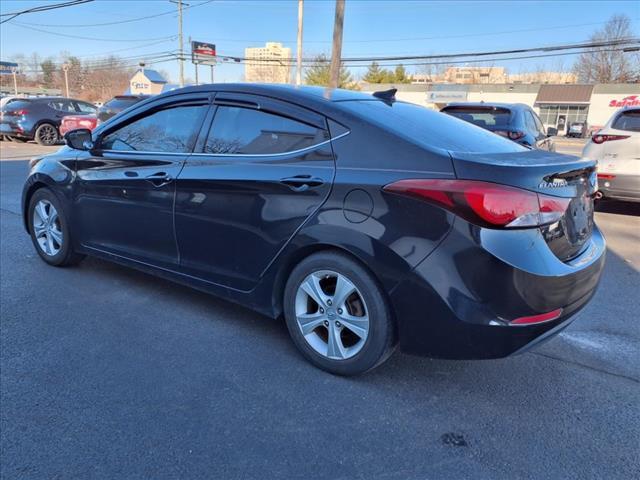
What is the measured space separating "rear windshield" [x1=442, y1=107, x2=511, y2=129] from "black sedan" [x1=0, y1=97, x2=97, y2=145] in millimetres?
14188

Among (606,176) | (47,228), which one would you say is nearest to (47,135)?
(47,228)

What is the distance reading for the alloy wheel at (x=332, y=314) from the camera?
9.08ft

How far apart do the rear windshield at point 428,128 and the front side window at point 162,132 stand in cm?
112

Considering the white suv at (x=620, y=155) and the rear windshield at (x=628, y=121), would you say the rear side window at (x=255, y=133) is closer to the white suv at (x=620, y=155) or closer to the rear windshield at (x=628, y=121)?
the white suv at (x=620, y=155)

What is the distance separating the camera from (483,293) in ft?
7.80

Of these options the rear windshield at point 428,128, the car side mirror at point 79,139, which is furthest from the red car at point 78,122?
the rear windshield at point 428,128

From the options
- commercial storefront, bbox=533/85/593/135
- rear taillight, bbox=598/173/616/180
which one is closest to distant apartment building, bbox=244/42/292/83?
commercial storefront, bbox=533/85/593/135

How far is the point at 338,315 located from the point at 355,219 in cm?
56

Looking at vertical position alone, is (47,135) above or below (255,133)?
below

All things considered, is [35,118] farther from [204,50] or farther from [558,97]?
[558,97]

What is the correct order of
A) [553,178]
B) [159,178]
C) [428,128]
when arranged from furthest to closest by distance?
1. [159,178]
2. [428,128]
3. [553,178]

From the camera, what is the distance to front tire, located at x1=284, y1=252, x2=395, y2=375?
105 inches

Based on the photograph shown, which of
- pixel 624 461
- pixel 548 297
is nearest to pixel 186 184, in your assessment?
pixel 548 297

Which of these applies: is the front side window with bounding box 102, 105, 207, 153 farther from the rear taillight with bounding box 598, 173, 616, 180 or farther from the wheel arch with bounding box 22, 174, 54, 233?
the rear taillight with bounding box 598, 173, 616, 180
